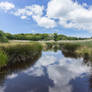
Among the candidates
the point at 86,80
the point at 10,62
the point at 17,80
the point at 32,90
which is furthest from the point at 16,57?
the point at 86,80

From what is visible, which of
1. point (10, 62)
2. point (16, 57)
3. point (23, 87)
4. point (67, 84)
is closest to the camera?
point (23, 87)

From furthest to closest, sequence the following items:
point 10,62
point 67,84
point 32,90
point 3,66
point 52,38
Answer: point 52,38 < point 10,62 < point 3,66 < point 67,84 < point 32,90

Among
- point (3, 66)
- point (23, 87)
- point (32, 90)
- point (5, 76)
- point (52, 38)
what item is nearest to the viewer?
point (32, 90)

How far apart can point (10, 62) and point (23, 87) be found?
3693mm

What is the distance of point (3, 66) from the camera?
6.11 metres

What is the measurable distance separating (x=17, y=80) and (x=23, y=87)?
80 centimetres

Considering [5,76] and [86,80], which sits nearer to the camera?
[86,80]

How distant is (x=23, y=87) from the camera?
384 cm

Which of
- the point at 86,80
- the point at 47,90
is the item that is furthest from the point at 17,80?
the point at 86,80

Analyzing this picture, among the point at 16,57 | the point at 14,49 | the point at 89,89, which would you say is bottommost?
the point at 89,89

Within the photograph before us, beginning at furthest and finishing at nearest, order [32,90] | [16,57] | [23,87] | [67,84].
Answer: [16,57]
[67,84]
[23,87]
[32,90]

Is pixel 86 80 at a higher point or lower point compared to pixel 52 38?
lower

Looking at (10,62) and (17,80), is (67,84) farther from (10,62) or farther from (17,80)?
(10,62)

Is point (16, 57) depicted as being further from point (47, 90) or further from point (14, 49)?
point (47, 90)
